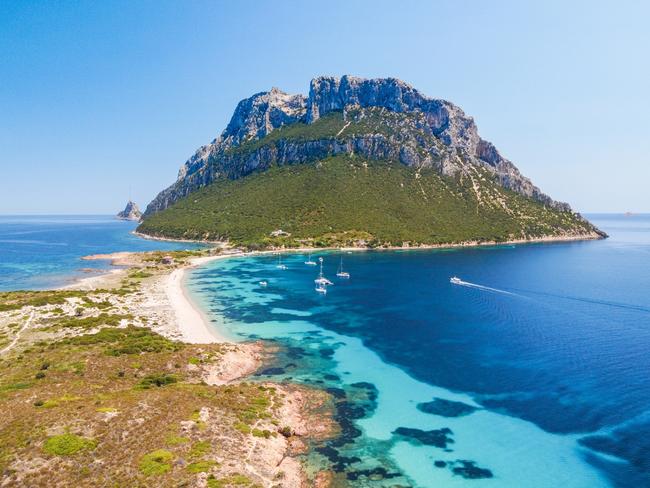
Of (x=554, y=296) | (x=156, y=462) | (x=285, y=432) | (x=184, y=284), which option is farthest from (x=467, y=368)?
(x=184, y=284)

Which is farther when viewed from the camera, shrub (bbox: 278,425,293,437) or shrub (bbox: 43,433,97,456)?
shrub (bbox: 278,425,293,437)

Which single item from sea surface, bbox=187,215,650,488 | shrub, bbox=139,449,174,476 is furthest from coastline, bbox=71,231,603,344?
shrub, bbox=139,449,174,476

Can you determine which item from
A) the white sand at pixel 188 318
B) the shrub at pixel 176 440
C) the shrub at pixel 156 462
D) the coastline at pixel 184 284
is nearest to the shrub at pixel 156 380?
the shrub at pixel 176 440

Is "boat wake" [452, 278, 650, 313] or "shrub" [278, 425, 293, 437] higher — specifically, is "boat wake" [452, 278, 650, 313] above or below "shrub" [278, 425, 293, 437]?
above

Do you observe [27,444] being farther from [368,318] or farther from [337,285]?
[337,285]

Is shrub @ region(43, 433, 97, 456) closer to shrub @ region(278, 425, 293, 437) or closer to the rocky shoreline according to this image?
the rocky shoreline

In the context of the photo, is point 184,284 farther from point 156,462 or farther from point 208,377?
point 156,462

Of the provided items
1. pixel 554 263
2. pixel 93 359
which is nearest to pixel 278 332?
pixel 93 359

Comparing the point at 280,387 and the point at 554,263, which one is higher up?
the point at 554,263

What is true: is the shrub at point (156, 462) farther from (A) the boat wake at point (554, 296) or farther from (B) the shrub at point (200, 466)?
(A) the boat wake at point (554, 296)
